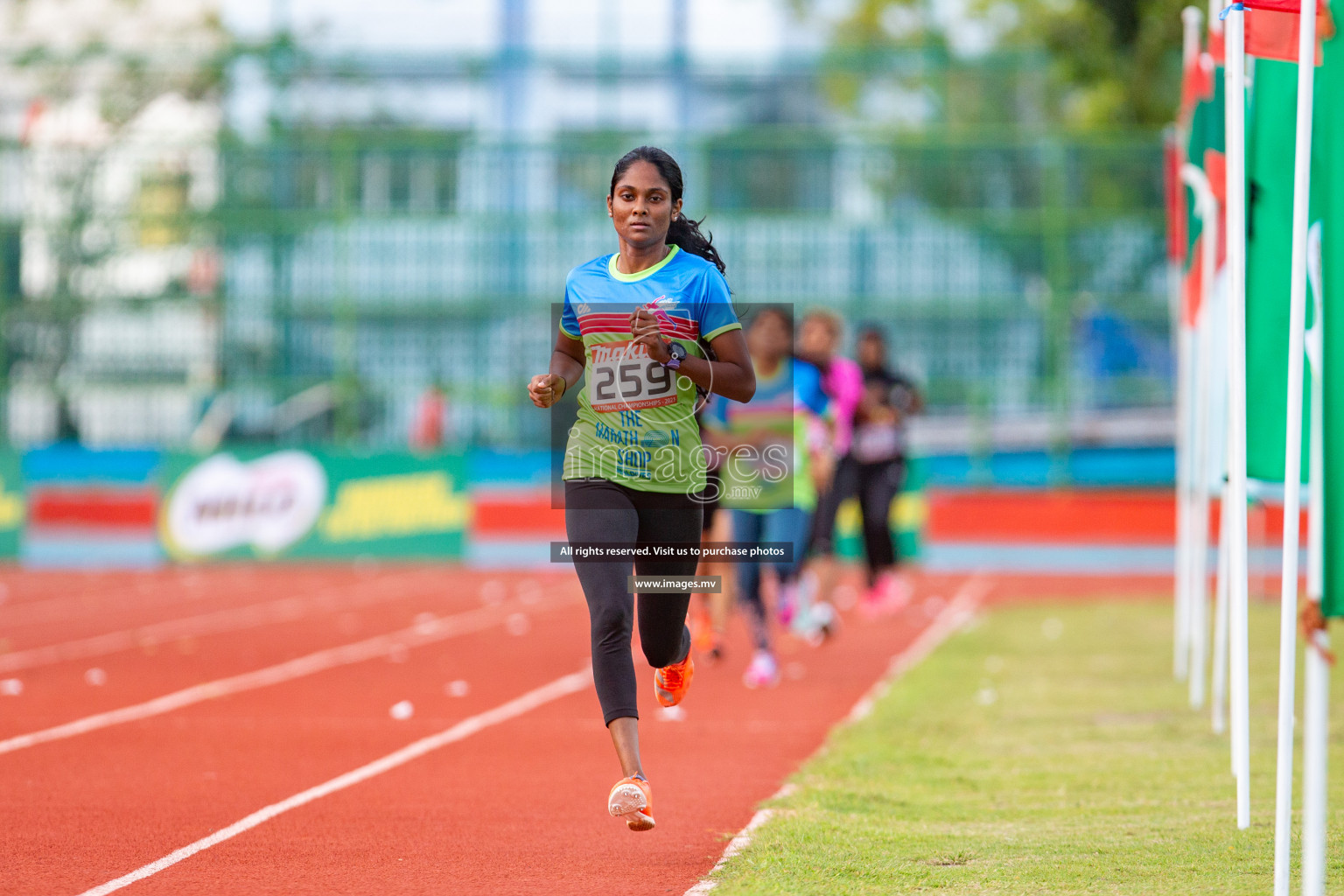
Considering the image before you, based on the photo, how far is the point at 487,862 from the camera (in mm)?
5707

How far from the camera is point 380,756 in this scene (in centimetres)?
802

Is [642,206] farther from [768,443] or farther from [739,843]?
[768,443]

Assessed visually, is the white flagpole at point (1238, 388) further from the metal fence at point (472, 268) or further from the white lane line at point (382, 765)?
the metal fence at point (472, 268)

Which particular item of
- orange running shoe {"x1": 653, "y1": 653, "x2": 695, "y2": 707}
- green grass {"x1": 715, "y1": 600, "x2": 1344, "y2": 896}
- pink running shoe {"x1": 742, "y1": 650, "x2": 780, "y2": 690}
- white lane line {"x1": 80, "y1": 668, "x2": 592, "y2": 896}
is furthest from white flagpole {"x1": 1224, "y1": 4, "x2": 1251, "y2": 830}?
pink running shoe {"x1": 742, "y1": 650, "x2": 780, "y2": 690}

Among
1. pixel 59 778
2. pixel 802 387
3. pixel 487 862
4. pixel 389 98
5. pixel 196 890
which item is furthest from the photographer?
pixel 389 98

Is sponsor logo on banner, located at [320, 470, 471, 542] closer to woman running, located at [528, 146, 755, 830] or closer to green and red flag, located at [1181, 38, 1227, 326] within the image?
green and red flag, located at [1181, 38, 1227, 326]

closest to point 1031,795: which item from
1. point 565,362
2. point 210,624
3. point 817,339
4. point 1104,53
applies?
point 565,362

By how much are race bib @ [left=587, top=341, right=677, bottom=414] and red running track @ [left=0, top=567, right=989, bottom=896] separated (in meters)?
1.45

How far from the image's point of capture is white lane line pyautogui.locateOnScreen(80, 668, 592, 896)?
560cm

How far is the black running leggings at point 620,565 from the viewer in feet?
18.6

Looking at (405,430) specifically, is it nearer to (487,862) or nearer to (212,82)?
(212,82)

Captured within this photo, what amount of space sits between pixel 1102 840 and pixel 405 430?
20253mm

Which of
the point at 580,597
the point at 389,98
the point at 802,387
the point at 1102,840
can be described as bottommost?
the point at 580,597

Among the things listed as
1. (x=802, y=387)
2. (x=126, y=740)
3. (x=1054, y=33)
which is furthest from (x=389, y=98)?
(x=126, y=740)
